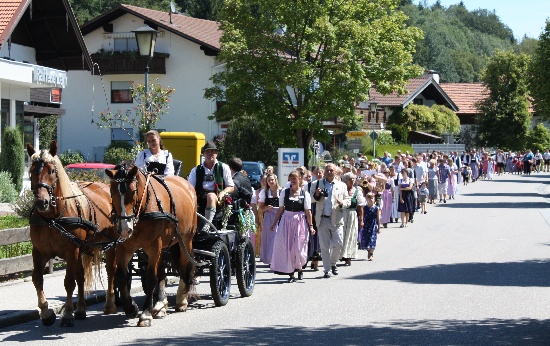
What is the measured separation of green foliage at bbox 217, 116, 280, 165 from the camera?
47062mm

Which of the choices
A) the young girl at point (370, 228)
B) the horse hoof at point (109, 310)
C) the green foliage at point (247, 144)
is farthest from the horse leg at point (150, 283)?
the green foliage at point (247, 144)

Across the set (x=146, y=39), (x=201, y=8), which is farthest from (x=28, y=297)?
(x=201, y=8)

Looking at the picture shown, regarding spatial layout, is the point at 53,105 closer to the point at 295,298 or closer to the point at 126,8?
the point at 126,8

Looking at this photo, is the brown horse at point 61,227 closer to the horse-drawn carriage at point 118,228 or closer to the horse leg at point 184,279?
the horse-drawn carriage at point 118,228

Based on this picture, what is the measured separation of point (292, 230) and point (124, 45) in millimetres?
43931

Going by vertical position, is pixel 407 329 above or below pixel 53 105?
below

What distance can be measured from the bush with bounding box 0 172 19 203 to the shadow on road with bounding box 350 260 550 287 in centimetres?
1334

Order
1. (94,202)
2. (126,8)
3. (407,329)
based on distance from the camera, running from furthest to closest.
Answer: (126,8)
(94,202)
(407,329)

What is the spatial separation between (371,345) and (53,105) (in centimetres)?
3197

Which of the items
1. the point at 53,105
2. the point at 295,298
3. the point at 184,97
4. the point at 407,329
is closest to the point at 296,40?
the point at 53,105

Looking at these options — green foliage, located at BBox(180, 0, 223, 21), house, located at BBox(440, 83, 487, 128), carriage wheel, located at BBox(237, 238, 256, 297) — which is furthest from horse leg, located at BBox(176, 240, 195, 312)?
house, located at BBox(440, 83, 487, 128)

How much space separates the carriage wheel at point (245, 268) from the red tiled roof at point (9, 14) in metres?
17.1

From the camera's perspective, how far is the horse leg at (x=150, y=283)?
1181 centimetres

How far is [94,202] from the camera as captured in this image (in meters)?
12.5
